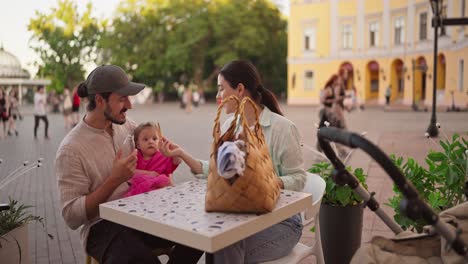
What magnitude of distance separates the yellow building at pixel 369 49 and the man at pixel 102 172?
3215 centimetres

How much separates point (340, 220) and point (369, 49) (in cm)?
3984

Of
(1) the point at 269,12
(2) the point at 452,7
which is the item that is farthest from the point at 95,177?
(1) the point at 269,12

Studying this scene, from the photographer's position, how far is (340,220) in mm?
3768

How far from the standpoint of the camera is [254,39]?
46781 mm

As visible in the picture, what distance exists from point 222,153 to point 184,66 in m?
47.6

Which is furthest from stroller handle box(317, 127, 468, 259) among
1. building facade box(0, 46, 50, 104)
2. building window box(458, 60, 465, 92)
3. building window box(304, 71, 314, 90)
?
building facade box(0, 46, 50, 104)

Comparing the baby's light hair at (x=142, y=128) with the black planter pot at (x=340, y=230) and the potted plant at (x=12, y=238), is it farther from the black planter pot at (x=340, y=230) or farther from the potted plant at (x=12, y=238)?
the black planter pot at (x=340, y=230)

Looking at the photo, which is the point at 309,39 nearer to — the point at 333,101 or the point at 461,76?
the point at 461,76

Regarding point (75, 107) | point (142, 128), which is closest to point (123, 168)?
point (142, 128)

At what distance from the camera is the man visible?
8.68ft

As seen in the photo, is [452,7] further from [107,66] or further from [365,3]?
[107,66]

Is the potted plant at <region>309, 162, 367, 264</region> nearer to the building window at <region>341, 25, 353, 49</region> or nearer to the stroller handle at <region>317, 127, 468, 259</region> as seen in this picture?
the stroller handle at <region>317, 127, 468, 259</region>

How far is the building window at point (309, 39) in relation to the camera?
146ft

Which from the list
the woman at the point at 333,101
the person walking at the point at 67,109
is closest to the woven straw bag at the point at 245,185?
the woman at the point at 333,101
